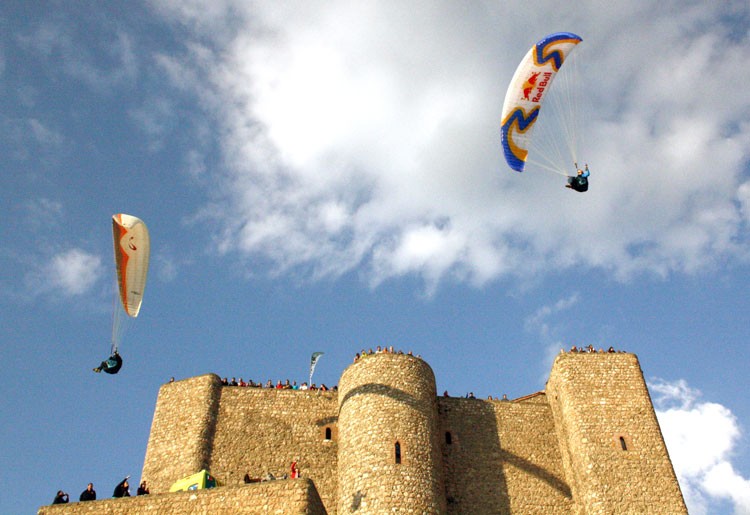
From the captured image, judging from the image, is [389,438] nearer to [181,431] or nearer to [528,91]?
[181,431]

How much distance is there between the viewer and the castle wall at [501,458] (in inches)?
941

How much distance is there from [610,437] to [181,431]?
1484 cm

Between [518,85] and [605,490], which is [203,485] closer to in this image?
[605,490]

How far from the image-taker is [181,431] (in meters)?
24.6

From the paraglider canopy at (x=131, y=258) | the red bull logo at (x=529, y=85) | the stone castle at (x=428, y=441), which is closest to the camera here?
the stone castle at (x=428, y=441)

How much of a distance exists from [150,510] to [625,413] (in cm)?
1597

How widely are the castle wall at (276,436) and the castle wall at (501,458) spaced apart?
4.20 meters

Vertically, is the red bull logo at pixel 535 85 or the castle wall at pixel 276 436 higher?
the red bull logo at pixel 535 85

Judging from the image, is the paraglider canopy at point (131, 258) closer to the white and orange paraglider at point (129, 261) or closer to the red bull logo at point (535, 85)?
the white and orange paraglider at point (129, 261)

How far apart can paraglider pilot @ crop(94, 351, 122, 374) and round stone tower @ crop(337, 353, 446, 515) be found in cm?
768

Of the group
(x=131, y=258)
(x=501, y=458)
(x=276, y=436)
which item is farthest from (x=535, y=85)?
(x=276, y=436)

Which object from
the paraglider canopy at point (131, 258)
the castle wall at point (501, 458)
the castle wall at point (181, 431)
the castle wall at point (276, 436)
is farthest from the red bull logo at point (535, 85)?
the castle wall at point (181, 431)

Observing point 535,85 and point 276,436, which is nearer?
point 535,85

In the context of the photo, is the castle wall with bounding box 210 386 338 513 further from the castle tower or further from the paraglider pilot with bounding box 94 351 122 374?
the castle tower
